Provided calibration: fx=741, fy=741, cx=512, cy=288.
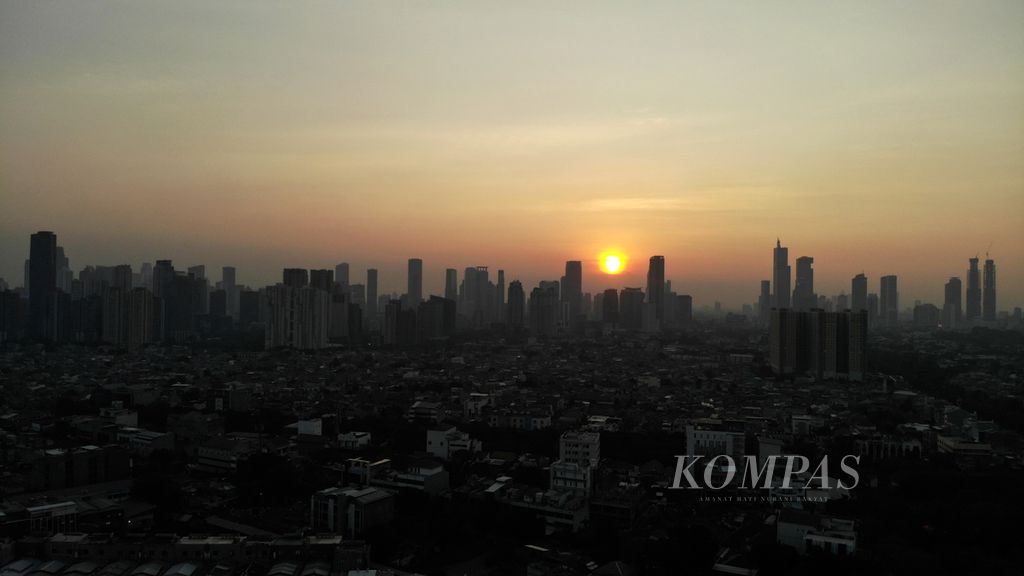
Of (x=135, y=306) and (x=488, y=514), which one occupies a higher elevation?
(x=135, y=306)

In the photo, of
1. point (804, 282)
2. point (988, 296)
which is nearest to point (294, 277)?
point (804, 282)

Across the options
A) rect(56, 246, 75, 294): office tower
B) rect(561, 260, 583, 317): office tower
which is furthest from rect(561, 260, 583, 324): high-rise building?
rect(56, 246, 75, 294): office tower

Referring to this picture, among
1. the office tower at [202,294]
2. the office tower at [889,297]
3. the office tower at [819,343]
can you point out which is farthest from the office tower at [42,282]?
the office tower at [889,297]

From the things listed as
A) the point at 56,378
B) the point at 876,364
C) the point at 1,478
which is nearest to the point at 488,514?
the point at 1,478

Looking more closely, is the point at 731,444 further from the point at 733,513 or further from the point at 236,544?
the point at 236,544

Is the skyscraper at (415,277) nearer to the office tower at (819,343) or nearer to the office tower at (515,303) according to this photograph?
the office tower at (515,303)

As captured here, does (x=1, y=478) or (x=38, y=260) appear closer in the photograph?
(x=1, y=478)

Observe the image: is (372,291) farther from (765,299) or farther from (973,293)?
(973,293)

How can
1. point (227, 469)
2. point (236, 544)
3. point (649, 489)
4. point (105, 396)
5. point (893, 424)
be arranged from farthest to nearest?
1. point (105, 396)
2. point (893, 424)
3. point (227, 469)
4. point (649, 489)
5. point (236, 544)
